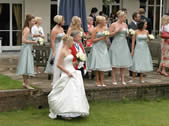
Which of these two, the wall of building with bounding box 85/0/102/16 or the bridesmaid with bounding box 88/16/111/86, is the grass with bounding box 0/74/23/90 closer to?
the bridesmaid with bounding box 88/16/111/86

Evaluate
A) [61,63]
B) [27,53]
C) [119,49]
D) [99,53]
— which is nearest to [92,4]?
[119,49]

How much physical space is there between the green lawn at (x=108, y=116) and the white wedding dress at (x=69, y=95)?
8.5 inches

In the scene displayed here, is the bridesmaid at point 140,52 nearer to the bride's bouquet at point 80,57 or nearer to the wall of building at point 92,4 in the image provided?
the bride's bouquet at point 80,57

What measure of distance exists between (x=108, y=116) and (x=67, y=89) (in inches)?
47.5

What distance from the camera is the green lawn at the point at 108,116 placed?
8.01m

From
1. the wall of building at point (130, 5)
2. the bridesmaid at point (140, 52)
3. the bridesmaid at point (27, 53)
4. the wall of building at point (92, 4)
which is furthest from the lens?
the wall of building at point (130, 5)

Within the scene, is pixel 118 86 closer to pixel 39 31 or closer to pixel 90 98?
pixel 90 98

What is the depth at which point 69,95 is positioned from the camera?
7.98m

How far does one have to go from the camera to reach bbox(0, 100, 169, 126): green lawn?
315 inches

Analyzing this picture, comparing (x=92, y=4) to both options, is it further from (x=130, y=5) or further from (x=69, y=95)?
(x=69, y=95)

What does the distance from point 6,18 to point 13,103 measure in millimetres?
9890

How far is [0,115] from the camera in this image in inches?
333

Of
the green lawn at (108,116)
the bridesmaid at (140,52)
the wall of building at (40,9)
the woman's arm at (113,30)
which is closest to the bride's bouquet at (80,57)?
the green lawn at (108,116)

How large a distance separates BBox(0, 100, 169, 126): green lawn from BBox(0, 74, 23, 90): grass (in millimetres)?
621
